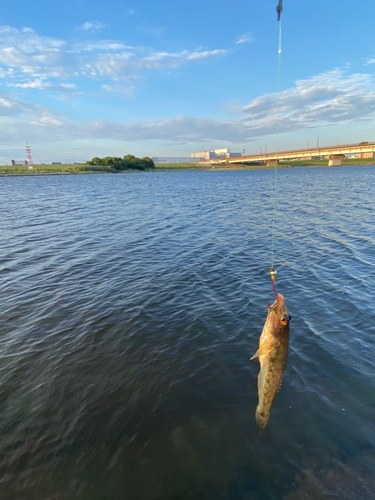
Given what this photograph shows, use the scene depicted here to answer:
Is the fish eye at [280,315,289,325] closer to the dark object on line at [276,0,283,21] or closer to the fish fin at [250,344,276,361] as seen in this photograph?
the fish fin at [250,344,276,361]

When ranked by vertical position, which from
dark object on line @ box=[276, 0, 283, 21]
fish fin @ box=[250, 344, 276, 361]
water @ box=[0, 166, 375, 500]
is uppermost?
dark object on line @ box=[276, 0, 283, 21]

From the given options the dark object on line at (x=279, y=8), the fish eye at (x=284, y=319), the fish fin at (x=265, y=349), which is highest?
the dark object on line at (x=279, y=8)

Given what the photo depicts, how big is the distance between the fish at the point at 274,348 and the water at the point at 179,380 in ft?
5.43

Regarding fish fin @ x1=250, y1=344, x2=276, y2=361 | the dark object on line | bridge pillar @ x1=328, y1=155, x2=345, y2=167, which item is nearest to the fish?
fish fin @ x1=250, y1=344, x2=276, y2=361

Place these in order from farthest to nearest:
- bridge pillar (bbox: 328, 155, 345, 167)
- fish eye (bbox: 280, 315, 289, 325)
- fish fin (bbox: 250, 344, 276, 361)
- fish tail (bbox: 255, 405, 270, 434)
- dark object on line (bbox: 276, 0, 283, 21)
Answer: bridge pillar (bbox: 328, 155, 345, 167), dark object on line (bbox: 276, 0, 283, 21), fish tail (bbox: 255, 405, 270, 434), fish fin (bbox: 250, 344, 276, 361), fish eye (bbox: 280, 315, 289, 325)

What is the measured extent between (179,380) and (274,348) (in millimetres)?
3516

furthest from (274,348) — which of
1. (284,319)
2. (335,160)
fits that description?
(335,160)

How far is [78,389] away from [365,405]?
6739 millimetres

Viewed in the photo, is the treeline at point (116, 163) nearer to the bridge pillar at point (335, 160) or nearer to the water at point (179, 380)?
the bridge pillar at point (335, 160)

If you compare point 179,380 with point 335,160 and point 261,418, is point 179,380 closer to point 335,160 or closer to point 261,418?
point 261,418

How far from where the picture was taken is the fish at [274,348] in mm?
5089

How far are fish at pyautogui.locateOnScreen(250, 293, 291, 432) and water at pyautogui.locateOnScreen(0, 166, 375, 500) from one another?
5.43 feet

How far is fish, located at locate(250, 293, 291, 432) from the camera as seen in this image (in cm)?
509

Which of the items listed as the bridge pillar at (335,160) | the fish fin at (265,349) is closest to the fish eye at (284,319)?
the fish fin at (265,349)
